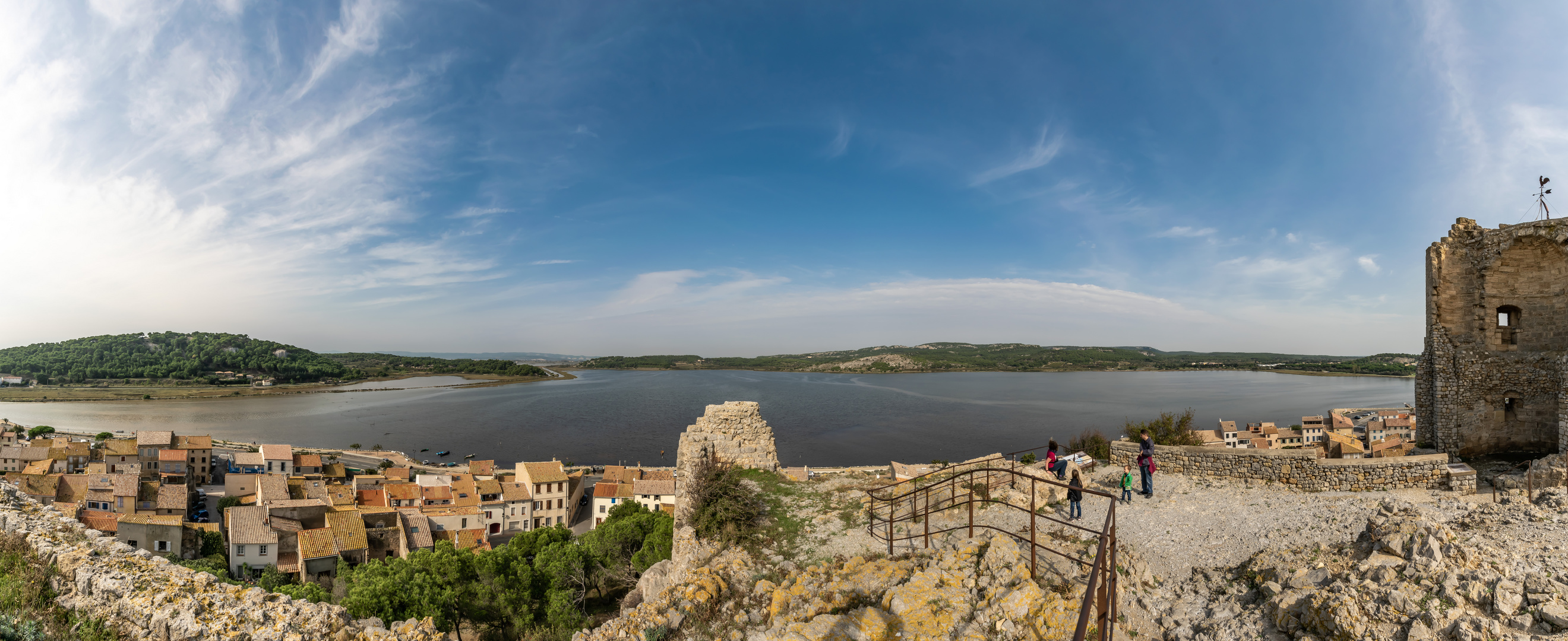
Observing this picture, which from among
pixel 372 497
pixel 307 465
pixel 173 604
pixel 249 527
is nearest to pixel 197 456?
pixel 307 465

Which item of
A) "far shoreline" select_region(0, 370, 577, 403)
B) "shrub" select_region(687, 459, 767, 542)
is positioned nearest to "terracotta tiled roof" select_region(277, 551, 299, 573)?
"shrub" select_region(687, 459, 767, 542)

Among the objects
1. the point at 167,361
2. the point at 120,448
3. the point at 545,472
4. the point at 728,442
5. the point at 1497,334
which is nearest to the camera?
the point at 728,442

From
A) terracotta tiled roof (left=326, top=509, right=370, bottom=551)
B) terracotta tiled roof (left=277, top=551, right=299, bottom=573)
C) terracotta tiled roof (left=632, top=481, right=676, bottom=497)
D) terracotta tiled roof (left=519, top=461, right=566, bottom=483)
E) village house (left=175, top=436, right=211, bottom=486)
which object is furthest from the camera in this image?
village house (left=175, top=436, right=211, bottom=486)

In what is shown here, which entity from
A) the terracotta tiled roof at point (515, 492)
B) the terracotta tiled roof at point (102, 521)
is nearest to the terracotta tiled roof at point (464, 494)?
the terracotta tiled roof at point (515, 492)

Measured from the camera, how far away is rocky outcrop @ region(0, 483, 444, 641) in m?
5.45

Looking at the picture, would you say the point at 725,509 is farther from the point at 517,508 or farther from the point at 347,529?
the point at 517,508

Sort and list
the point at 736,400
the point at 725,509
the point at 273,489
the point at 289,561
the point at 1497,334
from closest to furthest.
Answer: the point at 725,509
the point at 1497,334
the point at 289,561
the point at 273,489
the point at 736,400

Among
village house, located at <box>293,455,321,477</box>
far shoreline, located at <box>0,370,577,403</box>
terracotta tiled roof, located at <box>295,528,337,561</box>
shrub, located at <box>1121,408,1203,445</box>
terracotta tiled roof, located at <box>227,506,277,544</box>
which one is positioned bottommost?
far shoreline, located at <box>0,370,577,403</box>

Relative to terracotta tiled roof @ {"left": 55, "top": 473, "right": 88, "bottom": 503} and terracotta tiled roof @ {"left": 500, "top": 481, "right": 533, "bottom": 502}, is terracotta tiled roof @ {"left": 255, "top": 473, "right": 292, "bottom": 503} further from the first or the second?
terracotta tiled roof @ {"left": 500, "top": 481, "right": 533, "bottom": 502}

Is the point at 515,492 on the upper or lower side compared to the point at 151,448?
lower

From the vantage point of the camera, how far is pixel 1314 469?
34.5 feet

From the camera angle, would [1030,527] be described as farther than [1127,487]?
No

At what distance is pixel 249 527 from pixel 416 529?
6.30 m

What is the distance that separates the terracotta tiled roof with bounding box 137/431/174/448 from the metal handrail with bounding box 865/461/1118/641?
54811 mm
